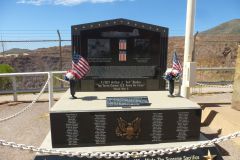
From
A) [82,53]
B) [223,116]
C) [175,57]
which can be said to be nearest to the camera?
[175,57]

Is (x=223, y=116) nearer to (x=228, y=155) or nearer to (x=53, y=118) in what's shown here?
(x=228, y=155)

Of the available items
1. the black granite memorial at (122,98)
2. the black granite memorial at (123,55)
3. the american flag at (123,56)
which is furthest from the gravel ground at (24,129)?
the american flag at (123,56)

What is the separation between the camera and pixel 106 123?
19.4ft

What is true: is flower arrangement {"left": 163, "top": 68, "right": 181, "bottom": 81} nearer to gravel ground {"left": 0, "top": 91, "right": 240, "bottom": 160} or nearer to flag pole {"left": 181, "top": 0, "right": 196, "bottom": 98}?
flag pole {"left": 181, "top": 0, "right": 196, "bottom": 98}

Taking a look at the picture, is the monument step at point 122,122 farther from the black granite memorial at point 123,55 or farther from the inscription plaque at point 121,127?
the black granite memorial at point 123,55

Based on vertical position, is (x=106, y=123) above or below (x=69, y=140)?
above

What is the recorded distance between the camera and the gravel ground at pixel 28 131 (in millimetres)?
6523

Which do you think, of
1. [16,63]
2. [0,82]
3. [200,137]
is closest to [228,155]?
[200,137]

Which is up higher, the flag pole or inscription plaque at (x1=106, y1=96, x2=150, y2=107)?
the flag pole

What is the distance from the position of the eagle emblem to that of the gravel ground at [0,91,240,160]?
2052 millimetres

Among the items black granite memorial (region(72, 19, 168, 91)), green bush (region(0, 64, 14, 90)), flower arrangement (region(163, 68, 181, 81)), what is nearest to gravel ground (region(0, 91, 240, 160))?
black granite memorial (region(72, 19, 168, 91))

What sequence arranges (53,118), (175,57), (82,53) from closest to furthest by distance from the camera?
1. (53,118)
2. (175,57)
3. (82,53)

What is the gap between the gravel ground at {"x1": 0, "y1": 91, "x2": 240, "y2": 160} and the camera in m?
6.52

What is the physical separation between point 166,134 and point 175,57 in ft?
6.11
